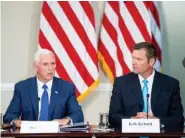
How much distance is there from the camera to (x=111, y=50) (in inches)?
186

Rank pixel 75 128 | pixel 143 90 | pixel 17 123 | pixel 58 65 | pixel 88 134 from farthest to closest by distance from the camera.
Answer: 1. pixel 58 65
2. pixel 143 90
3. pixel 17 123
4. pixel 75 128
5. pixel 88 134

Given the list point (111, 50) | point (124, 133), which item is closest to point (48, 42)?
point (111, 50)

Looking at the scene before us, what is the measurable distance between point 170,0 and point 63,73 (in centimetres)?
163

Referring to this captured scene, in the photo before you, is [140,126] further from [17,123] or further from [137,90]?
[17,123]

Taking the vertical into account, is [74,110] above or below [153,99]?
below

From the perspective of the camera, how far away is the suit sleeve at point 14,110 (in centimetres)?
323

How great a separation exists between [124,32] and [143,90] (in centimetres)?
140

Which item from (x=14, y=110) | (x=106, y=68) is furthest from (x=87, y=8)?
(x=14, y=110)

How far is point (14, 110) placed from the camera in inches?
132

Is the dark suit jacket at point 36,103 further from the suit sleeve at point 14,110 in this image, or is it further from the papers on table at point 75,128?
the papers on table at point 75,128

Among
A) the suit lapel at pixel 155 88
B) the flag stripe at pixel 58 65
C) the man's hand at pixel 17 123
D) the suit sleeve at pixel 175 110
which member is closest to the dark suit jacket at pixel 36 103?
the man's hand at pixel 17 123

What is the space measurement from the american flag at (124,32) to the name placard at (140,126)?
6.78ft

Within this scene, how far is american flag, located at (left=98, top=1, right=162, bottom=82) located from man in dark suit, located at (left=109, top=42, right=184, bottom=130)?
3.75ft

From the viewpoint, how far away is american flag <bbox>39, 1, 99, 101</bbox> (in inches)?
185
